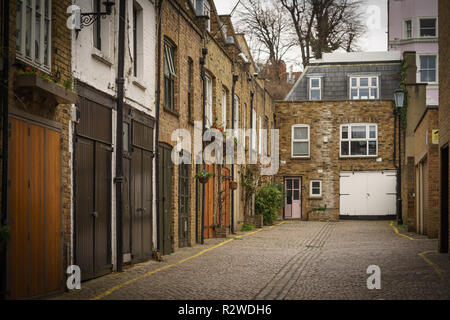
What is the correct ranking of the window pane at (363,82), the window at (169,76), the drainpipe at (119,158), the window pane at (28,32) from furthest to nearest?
the window pane at (363,82) < the window at (169,76) < the drainpipe at (119,158) < the window pane at (28,32)

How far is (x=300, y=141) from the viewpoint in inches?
1362

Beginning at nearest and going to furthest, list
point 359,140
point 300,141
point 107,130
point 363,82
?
point 107,130, point 359,140, point 300,141, point 363,82

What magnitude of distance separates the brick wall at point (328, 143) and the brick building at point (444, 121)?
1902 centimetres

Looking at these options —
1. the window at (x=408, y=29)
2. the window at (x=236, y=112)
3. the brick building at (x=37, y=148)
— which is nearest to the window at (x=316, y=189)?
the window at (x=236, y=112)

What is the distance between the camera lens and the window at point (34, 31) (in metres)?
7.93

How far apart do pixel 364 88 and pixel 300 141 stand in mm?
4674

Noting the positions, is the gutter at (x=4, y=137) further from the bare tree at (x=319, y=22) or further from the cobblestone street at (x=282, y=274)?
the bare tree at (x=319, y=22)

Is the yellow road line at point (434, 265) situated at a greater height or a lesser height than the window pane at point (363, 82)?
lesser

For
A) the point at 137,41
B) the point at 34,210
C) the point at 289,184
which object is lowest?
the point at 289,184

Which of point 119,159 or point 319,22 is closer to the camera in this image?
point 119,159

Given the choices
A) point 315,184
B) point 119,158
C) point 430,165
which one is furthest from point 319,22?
point 119,158

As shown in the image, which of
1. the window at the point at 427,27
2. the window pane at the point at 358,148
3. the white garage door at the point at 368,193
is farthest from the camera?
the window at the point at 427,27

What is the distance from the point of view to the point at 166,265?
1242 cm

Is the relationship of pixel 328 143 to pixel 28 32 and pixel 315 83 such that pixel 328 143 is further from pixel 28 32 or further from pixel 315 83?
pixel 28 32
